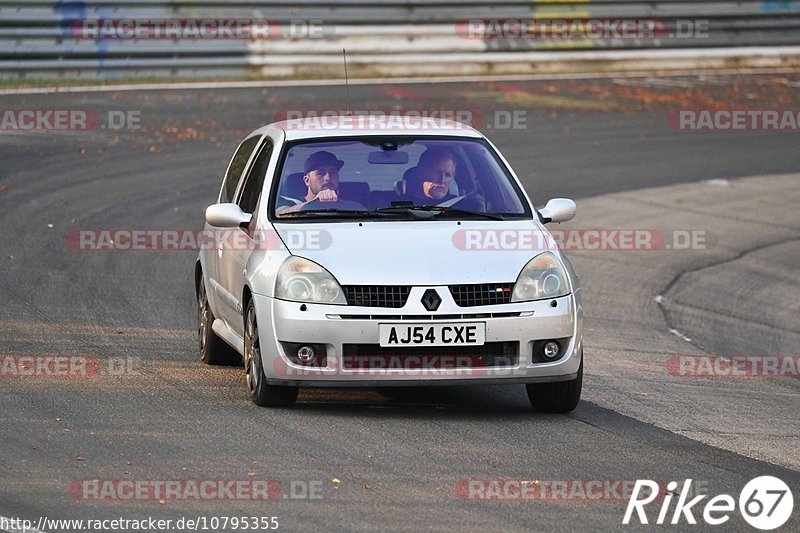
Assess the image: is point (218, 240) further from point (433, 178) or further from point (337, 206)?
point (433, 178)

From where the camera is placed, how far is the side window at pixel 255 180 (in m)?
9.09

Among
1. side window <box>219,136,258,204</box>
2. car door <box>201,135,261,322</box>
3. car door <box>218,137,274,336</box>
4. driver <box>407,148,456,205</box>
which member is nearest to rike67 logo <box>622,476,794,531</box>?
driver <box>407,148,456,205</box>

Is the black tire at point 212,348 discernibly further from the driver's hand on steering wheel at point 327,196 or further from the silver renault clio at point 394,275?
the driver's hand on steering wheel at point 327,196

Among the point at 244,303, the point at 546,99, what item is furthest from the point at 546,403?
the point at 546,99

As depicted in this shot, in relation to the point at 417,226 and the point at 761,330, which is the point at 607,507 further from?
the point at 761,330

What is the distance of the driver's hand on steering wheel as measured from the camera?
28.7ft

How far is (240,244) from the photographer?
351 inches

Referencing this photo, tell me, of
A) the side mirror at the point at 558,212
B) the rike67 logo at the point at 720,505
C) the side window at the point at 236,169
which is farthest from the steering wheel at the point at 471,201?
the rike67 logo at the point at 720,505

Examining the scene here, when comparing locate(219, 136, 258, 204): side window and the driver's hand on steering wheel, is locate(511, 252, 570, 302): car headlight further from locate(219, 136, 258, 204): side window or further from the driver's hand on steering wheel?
locate(219, 136, 258, 204): side window

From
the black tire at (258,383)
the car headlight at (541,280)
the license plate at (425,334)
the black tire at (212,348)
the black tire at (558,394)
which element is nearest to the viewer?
the license plate at (425,334)

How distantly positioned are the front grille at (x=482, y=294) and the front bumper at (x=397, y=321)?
4cm

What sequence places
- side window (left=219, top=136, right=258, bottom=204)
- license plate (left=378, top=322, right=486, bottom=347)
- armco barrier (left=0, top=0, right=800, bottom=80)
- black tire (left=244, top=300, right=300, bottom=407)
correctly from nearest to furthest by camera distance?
license plate (left=378, top=322, right=486, bottom=347), black tire (left=244, top=300, right=300, bottom=407), side window (left=219, top=136, right=258, bottom=204), armco barrier (left=0, top=0, right=800, bottom=80)

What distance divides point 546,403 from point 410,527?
249 centimetres

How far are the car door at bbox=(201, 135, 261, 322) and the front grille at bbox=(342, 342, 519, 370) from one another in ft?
5.04
